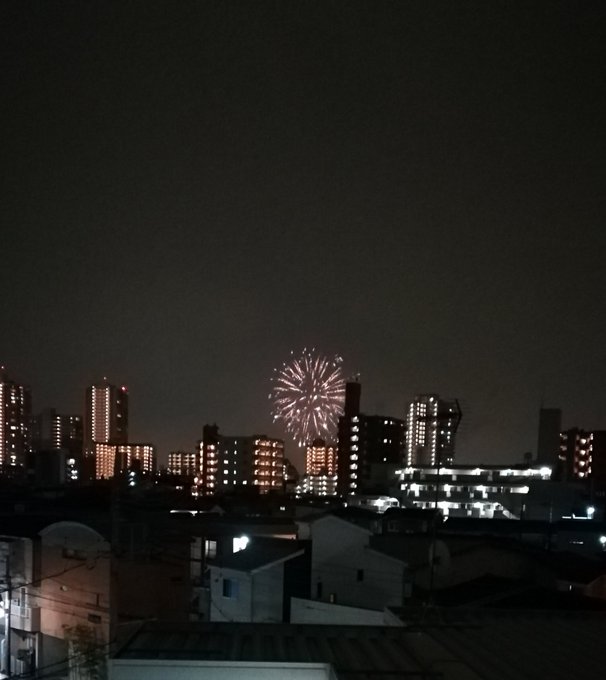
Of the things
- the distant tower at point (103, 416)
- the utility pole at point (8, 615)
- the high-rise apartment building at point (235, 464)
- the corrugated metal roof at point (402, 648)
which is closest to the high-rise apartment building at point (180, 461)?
the distant tower at point (103, 416)

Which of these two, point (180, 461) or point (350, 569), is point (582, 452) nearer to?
point (350, 569)

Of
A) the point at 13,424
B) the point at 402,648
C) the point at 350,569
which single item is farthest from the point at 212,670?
the point at 13,424

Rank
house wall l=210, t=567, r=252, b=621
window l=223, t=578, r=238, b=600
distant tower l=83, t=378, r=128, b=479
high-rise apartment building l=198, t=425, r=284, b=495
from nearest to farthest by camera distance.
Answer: house wall l=210, t=567, r=252, b=621 < window l=223, t=578, r=238, b=600 < high-rise apartment building l=198, t=425, r=284, b=495 < distant tower l=83, t=378, r=128, b=479

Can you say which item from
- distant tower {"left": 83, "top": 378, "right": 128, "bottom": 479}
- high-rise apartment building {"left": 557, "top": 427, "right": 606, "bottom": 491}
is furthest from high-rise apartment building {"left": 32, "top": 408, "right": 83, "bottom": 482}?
high-rise apartment building {"left": 557, "top": 427, "right": 606, "bottom": 491}

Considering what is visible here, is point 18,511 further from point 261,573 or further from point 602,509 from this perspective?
point 602,509

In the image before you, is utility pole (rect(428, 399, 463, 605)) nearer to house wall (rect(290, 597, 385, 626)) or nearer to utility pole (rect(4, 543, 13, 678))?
house wall (rect(290, 597, 385, 626))

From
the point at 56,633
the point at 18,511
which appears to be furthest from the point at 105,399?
the point at 56,633

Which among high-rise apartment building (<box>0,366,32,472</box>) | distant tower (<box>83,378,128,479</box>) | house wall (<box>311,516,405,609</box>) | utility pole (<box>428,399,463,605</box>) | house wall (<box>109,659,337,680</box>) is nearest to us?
house wall (<box>109,659,337,680</box>)
